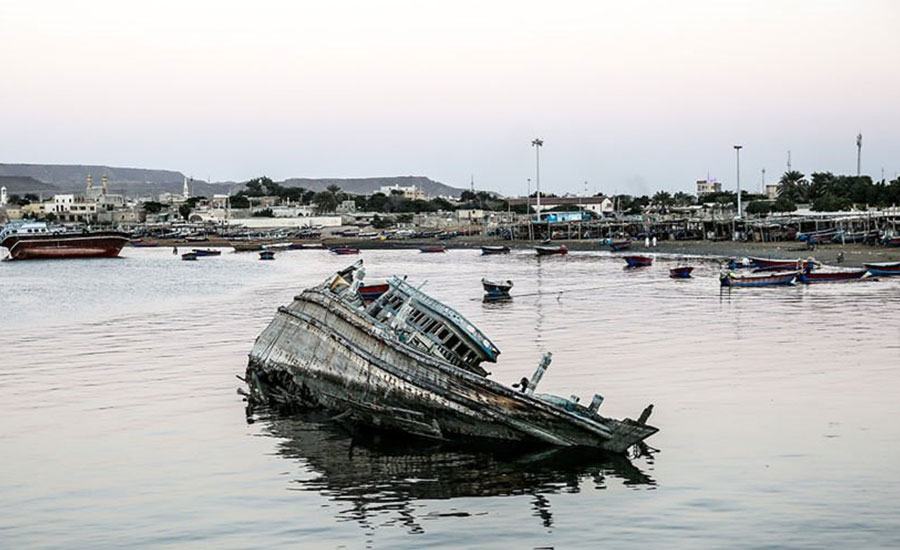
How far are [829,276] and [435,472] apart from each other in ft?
187

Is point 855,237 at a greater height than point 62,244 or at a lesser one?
lesser

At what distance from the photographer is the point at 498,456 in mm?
23969

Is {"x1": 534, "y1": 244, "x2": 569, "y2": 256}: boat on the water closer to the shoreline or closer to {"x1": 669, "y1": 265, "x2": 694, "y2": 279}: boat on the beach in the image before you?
the shoreline

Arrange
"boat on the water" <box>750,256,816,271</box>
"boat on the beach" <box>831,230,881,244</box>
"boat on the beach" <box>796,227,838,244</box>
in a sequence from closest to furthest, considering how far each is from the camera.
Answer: "boat on the water" <box>750,256,816,271</box>, "boat on the beach" <box>831,230,881,244</box>, "boat on the beach" <box>796,227,838,244</box>

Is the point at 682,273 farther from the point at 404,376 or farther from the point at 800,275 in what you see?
the point at 404,376

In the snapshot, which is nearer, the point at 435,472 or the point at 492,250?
the point at 435,472

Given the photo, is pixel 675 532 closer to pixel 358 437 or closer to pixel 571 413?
pixel 571 413

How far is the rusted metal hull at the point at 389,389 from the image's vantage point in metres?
23.7

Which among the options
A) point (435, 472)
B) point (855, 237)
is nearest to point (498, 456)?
point (435, 472)

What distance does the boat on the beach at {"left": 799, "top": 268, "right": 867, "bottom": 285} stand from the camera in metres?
73.4

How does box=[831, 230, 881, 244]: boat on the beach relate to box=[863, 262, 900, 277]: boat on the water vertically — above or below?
above

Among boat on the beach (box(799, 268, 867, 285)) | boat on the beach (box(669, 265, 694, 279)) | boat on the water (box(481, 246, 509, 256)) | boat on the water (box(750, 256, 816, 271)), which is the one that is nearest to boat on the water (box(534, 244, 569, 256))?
boat on the water (box(481, 246, 509, 256))

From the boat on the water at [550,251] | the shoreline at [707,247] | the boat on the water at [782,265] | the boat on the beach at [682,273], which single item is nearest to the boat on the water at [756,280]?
the boat on the water at [782,265]

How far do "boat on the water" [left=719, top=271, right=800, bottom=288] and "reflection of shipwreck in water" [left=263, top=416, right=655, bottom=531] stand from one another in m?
49.8
